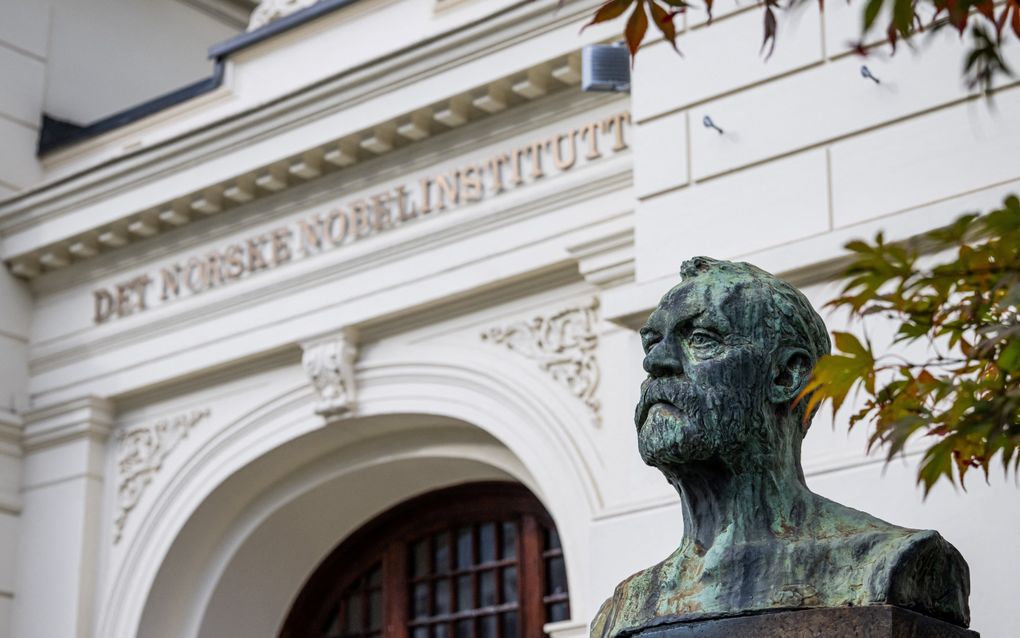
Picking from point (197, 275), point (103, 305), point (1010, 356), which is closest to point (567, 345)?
point (197, 275)

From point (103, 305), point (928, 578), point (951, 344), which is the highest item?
point (103, 305)

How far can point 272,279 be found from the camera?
537 inches

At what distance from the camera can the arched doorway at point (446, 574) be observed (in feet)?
44.1

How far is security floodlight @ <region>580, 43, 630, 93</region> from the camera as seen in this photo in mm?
11445

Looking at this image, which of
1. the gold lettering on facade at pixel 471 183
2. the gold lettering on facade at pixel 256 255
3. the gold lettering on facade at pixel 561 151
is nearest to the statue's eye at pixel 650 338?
the gold lettering on facade at pixel 561 151

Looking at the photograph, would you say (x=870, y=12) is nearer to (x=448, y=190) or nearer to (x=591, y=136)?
(x=591, y=136)

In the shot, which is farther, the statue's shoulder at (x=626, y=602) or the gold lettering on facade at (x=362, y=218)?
the gold lettering on facade at (x=362, y=218)

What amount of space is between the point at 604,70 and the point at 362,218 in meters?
2.51

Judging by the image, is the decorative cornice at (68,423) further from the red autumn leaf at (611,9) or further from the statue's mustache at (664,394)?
the statue's mustache at (664,394)

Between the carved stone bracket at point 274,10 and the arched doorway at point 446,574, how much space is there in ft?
11.9

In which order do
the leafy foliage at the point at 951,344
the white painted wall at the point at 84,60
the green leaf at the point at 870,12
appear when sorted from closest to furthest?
Result: the green leaf at the point at 870,12
the leafy foliage at the point at 951,344
the white painted wall at the point at 84,60

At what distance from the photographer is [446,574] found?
1401 cm

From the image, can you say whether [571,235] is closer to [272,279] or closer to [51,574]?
[272,279]

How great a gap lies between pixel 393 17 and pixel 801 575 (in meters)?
9.57
